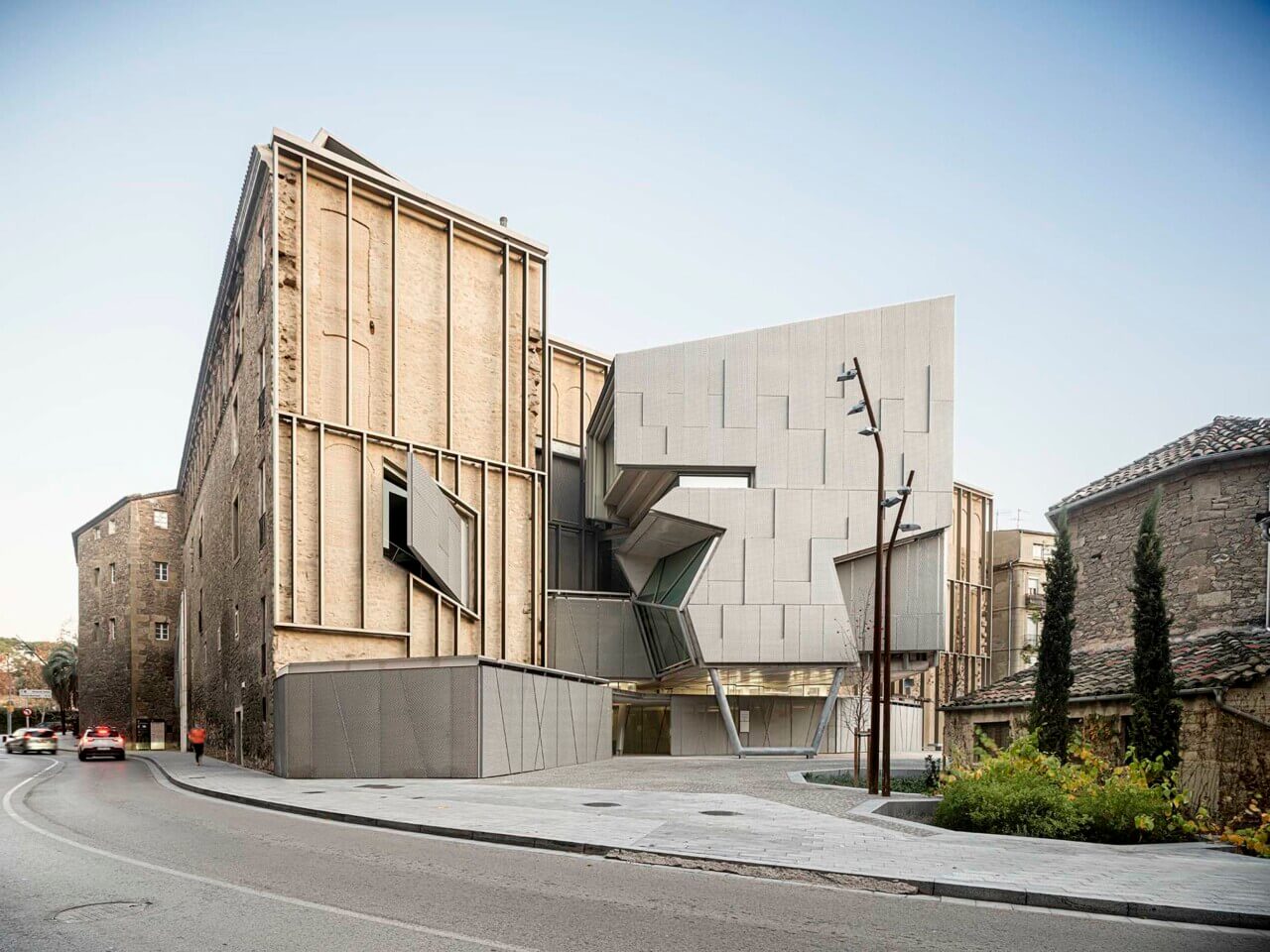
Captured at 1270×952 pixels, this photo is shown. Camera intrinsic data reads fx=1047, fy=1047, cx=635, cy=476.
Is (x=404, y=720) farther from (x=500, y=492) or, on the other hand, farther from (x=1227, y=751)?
(x=1227, y=751)

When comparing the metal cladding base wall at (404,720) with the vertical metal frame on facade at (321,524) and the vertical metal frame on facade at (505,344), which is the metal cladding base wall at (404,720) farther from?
the vertical metal frame on facade at (505,344)

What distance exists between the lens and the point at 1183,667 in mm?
17500

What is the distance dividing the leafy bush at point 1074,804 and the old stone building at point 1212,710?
0.64m

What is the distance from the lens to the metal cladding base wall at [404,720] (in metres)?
24.7

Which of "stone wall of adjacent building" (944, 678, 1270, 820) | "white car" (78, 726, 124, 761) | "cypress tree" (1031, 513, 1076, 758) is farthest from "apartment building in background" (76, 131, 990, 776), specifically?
"stone wall of adjacent building" (944, 678, 1270, 820)

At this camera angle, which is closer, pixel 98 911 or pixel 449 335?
pixel 98 911

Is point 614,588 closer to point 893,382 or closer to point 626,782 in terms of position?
point 893,382

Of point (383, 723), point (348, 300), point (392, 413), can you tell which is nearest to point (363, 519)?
point (392, 413)

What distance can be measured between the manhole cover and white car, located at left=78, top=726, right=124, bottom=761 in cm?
3605

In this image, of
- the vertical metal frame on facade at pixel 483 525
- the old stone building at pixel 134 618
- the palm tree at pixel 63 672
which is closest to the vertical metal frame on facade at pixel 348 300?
the vertical metal frame on facade at pixel 483 525

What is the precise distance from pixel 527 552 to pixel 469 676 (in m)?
15.9

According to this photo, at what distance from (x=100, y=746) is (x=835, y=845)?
36411 millimetres

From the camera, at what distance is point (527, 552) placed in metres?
40.3

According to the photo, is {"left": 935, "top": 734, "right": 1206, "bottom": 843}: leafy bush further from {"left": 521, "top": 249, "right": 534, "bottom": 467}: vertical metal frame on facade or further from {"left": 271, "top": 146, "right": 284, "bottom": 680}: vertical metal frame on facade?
{"left": 521, "top": 249, "right": 534, "bottom": 467}: vertical metal frame on facade
